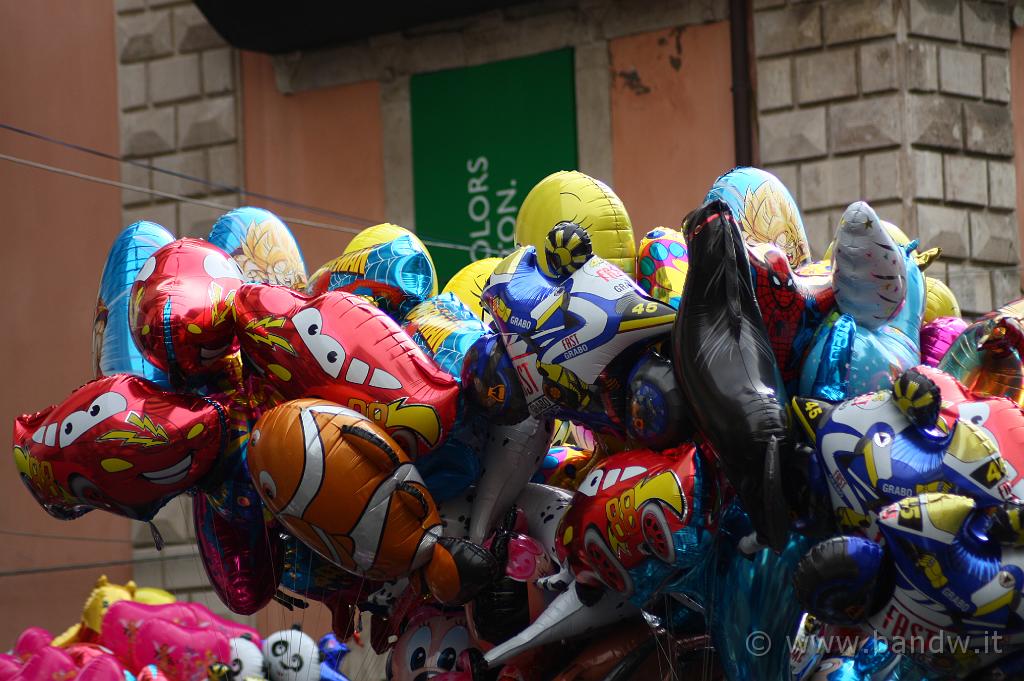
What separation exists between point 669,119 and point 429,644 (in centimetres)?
457

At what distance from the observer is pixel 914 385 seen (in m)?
3.50

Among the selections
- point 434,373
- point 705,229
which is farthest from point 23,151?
point 705,229

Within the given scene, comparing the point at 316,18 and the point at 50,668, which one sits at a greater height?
the point at 316,18

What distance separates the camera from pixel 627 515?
3.89 m

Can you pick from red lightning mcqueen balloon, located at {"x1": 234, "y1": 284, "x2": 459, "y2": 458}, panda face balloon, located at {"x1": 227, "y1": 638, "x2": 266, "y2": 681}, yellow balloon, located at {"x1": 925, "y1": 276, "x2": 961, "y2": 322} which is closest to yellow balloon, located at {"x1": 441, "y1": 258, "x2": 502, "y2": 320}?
red lightning mcqueen balloon, located at {"x1": 234, "y1": 284, "x2": 459, "y2": 458}

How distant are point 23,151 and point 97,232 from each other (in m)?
0.70

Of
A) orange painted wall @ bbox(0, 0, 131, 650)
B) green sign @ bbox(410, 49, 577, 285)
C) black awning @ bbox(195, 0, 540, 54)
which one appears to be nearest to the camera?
green sign @ bbox(410, 49, 577, 285)

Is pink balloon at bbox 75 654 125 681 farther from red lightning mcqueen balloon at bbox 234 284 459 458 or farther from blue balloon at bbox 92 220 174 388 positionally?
red lightning mcqueen balloon at bbox 234 284 459 458

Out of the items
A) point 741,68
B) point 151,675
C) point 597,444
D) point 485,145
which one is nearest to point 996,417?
point 597,444

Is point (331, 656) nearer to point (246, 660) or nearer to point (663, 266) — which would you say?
point (246, 660)

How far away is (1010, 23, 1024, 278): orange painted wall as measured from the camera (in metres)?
8.27

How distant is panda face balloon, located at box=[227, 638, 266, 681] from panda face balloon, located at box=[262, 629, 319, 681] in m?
0.03

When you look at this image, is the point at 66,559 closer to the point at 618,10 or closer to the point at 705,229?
the point at 618,10

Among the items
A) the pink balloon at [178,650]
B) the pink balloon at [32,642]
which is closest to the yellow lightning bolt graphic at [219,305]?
the pink balloon at [178,650]
